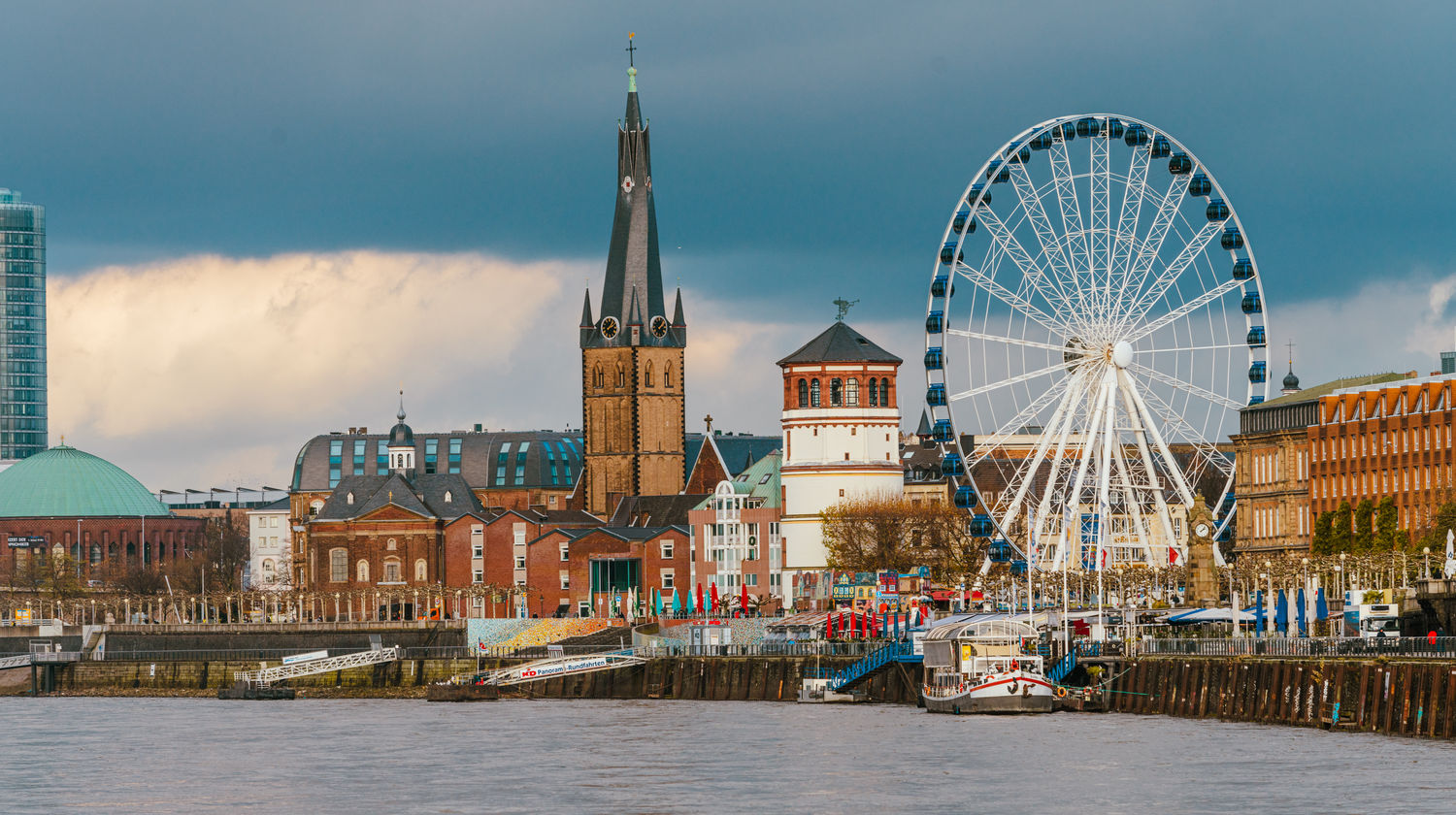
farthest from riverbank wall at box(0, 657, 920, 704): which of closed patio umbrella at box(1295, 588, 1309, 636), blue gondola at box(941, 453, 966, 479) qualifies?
closed patio umbrella at box(1295, 588, 1309, 636)

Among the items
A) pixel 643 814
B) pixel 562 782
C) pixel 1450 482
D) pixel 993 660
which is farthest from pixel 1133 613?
pixel 643 814

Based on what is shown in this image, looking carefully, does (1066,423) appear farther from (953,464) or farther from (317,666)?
(317,666)

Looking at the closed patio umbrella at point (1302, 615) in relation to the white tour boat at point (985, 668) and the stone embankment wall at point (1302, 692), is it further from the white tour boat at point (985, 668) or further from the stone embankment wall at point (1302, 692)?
the white tour boat at point (985, 668)

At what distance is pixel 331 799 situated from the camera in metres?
81.8

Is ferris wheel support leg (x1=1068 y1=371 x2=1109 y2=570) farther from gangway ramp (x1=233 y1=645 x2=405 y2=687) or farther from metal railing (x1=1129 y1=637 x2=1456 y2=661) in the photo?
gangway ramp (x1=233 y1=645 x2=405 y2=687)

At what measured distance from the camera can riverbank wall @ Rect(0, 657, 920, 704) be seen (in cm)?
13725

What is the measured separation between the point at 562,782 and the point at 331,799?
24.2 feet

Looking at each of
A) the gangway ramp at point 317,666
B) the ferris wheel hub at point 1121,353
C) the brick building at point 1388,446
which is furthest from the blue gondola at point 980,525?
the gangway ramp at point 317,666

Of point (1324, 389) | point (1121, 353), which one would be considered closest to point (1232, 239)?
point (1121, 353)

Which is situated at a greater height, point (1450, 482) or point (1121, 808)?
point (1450, 482)

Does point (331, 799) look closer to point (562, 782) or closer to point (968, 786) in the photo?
point (562, 782)

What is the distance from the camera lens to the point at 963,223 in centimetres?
14100

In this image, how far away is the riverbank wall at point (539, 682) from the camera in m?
137

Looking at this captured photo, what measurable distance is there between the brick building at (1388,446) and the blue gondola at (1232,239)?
17145 millimetres
